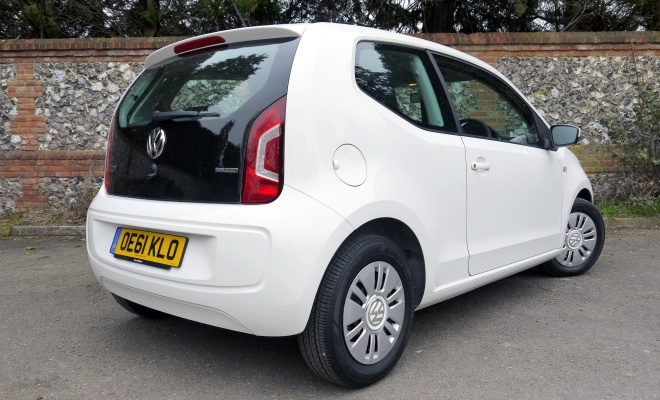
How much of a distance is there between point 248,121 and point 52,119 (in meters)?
6.10

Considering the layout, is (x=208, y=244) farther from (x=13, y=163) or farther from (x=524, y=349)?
(x=13, y=163)

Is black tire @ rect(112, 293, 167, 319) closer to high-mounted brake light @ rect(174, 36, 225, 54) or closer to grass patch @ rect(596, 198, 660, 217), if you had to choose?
high-mounted brake light @ rect(174, 36, 225, 54)

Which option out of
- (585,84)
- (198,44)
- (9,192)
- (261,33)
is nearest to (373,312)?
(261,33)

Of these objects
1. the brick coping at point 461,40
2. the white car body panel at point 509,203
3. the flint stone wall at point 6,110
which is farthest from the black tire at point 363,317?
the flint stone wall at point 6,110

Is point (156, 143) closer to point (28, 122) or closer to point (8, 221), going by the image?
point (8, 221)

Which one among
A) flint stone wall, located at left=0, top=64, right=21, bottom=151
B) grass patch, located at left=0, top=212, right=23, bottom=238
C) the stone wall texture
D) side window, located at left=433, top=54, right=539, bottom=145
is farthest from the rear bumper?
flint stone wall, located at left=0, top=64, right=21, bottom=151

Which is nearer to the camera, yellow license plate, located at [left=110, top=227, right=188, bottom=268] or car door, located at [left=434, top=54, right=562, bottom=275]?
yellow license plate, located at [left=110, top=227, right=188, bottom=268]

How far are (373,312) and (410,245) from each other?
449mm

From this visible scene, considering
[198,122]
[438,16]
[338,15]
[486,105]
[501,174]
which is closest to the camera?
[198,122]

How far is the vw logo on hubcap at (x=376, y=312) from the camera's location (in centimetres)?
268

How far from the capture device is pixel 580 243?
180 inches

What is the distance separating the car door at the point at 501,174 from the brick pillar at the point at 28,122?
6.05 metres

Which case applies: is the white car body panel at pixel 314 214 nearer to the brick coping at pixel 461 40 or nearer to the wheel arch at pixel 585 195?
the wheel arch at pixel 585 195

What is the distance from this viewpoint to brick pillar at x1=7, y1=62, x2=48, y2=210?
756 cm
